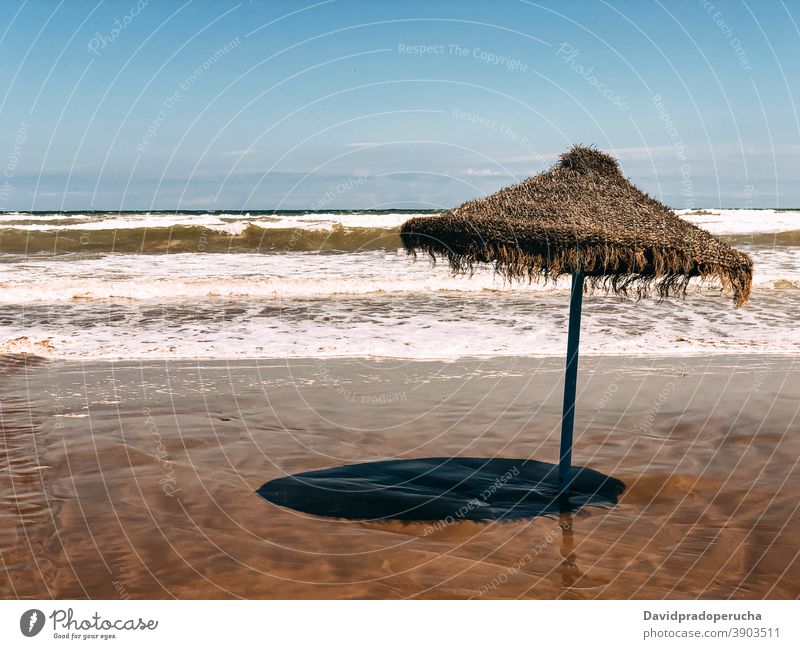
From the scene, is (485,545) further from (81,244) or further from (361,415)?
(81,244)

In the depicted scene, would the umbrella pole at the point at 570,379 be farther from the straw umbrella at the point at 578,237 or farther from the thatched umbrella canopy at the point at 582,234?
the thatched umbrella canopy at the point at 582,234

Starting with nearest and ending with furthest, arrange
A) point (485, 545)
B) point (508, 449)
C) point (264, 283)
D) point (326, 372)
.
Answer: point (485, 545) < point (508, 449) < point (326, 372) < point (264, 283)

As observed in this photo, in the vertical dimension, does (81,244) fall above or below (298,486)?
above

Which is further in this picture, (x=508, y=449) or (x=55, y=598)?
(x=508, y=449)

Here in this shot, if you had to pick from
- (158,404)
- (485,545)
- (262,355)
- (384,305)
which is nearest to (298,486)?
(485,545)

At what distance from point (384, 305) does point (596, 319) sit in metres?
5.25

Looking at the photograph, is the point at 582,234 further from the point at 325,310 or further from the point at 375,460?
the point at 325,310

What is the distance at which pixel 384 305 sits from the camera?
1788cm

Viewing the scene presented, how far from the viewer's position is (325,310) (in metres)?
17.2

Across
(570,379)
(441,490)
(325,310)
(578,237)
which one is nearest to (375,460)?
(441,490)

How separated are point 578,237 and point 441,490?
93.7 inches

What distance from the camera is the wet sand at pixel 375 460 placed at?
4.44 meters

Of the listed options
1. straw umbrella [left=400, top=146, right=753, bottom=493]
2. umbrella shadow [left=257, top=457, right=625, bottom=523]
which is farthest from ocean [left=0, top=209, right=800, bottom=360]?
umbrella shadow [left=257, top=457, right=625, bottom=523]

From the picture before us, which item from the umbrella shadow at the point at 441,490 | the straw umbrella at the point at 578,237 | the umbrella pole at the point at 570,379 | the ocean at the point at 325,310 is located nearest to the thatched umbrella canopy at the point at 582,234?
the straw umbrella at the point at 578,237
